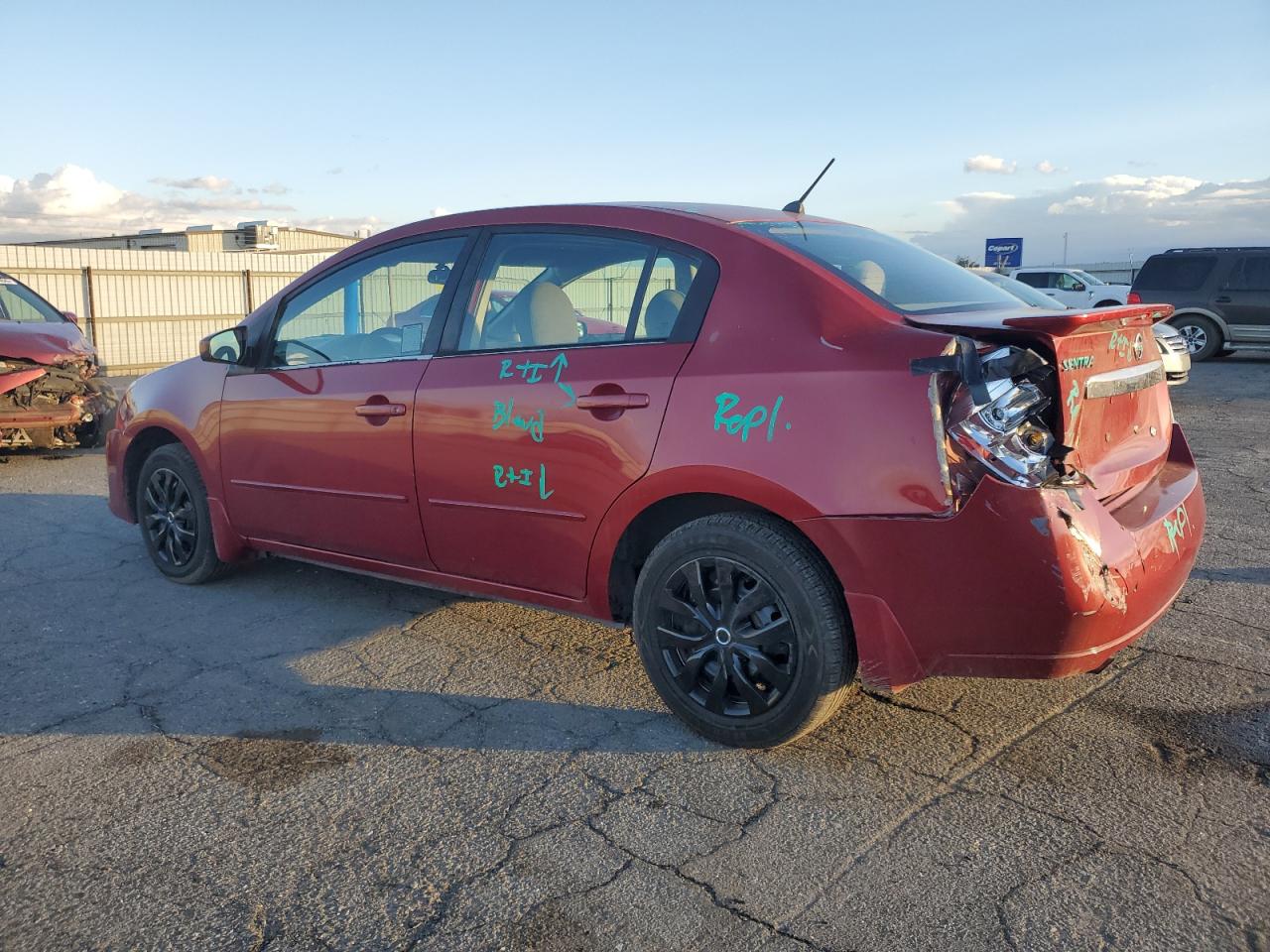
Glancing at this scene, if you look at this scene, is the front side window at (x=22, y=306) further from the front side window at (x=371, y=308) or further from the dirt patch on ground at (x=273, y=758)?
the dirt patch on ground at (x=273, y=758)

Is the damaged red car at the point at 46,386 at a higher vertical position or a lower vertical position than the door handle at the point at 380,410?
lower

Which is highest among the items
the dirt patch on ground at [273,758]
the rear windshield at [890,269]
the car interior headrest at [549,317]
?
Answer: the rear windshield at [890,269]

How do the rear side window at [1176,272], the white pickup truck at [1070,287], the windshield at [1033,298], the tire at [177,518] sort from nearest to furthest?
1. the windshield at [1033,298]
2. the tire at [177,518]
3. the rear side window at [1176,272]
4. the white pickup truck at [1070,287]

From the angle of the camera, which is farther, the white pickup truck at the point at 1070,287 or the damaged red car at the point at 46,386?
the white pickup truck at the point at 1070,287

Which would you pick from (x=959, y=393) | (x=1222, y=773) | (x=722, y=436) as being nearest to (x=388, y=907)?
(x=722, y=436)

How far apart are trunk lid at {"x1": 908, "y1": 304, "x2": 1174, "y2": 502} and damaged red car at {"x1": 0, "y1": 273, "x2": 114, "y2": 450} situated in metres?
7.69

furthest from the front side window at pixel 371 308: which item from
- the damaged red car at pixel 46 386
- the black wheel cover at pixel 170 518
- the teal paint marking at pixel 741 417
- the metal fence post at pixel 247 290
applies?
the metal fence post at pixel 247 290

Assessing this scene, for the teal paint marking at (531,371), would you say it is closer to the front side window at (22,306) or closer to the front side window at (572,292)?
the front side window at (572,292)

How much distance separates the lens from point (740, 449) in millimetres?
3025

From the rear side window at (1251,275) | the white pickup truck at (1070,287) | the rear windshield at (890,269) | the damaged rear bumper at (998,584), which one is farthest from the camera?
the white pickup truck at (1070,287)

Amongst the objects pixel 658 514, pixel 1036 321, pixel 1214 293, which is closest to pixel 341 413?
pixel 658 514

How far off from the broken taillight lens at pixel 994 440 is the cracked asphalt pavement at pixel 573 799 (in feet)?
1.08

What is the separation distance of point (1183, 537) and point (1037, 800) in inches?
40.4

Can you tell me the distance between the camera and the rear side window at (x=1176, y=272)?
17.1m
